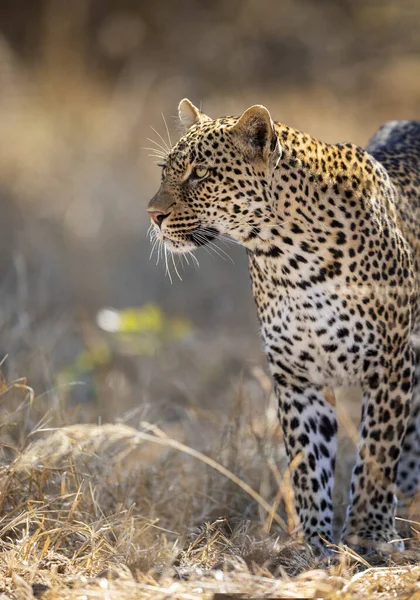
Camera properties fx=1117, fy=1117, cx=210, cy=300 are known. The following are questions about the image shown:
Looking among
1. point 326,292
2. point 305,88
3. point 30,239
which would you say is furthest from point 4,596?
point 305,88

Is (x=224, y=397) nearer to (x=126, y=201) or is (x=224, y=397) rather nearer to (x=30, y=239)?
(x=30, y=239)

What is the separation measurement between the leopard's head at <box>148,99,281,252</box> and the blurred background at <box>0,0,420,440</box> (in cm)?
102

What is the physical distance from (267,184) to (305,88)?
13333 mm

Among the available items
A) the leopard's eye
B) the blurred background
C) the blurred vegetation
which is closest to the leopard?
the leopard's eye

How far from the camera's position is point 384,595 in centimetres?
450

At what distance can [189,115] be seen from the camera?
6.12 m

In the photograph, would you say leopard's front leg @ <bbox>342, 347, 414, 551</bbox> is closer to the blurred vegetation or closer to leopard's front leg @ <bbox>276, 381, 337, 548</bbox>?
leopard's front leg @ <bbox>276, 381, 337, 548</bbox>

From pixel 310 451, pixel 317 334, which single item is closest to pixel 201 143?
pixel 317 334

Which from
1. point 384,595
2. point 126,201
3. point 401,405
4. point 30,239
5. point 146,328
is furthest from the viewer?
point 126,201

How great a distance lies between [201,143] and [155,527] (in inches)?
74.6

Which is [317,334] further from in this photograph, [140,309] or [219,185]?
[140,309]

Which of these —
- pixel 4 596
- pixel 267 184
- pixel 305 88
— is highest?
pixel 305 88

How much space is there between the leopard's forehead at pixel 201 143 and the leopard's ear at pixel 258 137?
0.10 m

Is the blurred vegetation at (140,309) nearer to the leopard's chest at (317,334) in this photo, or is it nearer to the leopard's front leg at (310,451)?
the leopard's front leg at (310,451)
